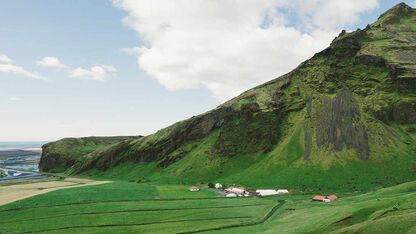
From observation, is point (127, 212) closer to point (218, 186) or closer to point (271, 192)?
point (271, 192)

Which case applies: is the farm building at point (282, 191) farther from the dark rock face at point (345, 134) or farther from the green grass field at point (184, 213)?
the dark rock face at point (345, 134)

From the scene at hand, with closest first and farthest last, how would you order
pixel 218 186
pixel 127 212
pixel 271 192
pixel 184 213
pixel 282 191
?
pixel 184 213, pixel 127 212, pixel 271 192, pixel 282 191, pixel 218 186

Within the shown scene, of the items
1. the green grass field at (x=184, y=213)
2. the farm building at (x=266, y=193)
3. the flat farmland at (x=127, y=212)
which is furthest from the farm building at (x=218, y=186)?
the farm building at (x=266, y=193)

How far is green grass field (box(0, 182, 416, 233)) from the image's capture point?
215ft

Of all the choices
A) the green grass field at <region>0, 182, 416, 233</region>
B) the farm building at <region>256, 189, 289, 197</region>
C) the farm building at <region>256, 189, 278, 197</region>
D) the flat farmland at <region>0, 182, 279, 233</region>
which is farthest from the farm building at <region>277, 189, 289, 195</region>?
the flat farmland at <region>0, 182, 279, 233</region>

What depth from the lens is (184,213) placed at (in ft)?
332

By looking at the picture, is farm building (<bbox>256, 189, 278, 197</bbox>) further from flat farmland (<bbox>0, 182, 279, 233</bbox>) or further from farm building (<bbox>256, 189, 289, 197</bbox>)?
flat farmland (<bbox>0, 182, 279, 233</bbox>)

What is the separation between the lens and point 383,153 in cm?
17600

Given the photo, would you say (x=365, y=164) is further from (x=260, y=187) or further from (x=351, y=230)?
(x=351, y=230)

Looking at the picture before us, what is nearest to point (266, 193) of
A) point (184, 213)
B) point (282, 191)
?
point (282, 191)

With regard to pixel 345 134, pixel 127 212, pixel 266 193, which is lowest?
pixel 127 212

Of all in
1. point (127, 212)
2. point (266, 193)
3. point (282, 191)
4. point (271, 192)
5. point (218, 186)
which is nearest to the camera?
point (127, 212)

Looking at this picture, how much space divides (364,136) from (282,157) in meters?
40.8

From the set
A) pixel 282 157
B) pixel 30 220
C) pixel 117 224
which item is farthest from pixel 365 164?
pixel 30 220
